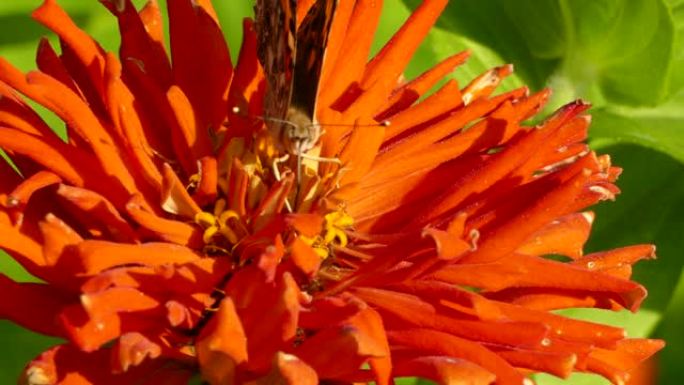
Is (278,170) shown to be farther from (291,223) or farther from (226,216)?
(291,223)

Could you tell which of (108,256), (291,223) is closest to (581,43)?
(291,223)

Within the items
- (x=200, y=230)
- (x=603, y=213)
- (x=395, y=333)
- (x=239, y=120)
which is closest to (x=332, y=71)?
(x=239, y=120)

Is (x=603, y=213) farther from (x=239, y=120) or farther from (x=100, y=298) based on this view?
(x=100, y=298)

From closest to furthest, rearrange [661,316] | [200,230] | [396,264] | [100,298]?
1. [100,298]
2. [396,264]
3. [200,230]
4. [661,316]

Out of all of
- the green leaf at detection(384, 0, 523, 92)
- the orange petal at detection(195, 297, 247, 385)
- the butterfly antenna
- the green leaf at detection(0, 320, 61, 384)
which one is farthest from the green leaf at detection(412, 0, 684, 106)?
the orange petal at detection(195, 297, 247, 385)

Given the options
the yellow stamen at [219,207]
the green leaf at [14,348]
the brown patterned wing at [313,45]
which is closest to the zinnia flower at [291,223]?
the yellow stamen at [219,207]

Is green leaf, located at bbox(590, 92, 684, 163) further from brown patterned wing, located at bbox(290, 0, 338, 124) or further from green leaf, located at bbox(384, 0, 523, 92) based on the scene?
brown patterned wing, located at bbox(290, 0, 338, 124)

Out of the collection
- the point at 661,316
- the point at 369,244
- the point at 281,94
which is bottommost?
the point at 661,316
